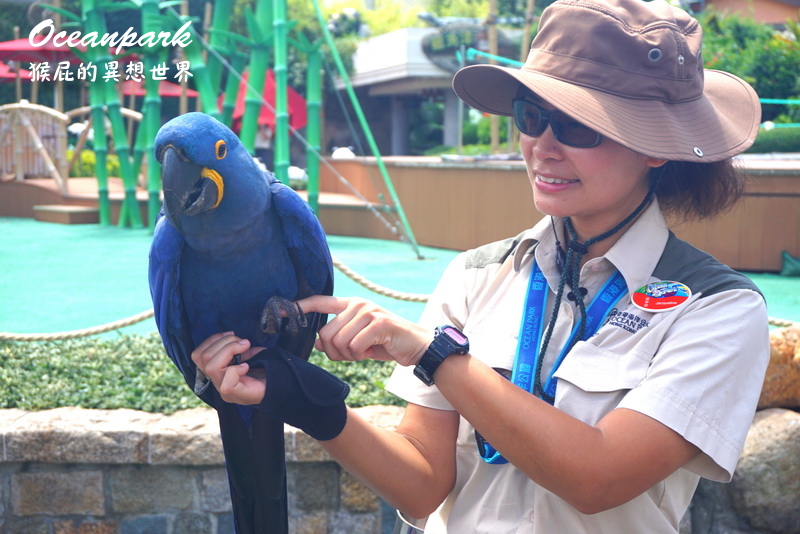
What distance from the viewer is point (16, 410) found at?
103 inches

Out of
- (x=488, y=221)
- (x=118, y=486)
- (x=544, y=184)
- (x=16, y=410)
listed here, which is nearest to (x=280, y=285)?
(x=544, y=184)

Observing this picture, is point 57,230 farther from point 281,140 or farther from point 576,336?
point 576,336

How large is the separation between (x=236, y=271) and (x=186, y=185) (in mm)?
202

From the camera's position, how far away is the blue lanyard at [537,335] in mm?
1248

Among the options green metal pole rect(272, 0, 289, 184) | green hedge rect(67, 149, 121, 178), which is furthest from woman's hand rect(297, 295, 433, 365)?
green hedge rect(67, 149, 121, 178)

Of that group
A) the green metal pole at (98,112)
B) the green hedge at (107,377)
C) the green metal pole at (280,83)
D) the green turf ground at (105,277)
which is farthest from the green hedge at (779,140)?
the green metal pole at (98,112)

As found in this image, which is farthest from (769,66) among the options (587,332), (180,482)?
(587,332)

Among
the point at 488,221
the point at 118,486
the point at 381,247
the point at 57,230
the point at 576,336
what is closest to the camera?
the point at 576,336

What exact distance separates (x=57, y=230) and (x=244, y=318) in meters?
9.31

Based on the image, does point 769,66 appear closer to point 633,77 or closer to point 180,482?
point 180,482

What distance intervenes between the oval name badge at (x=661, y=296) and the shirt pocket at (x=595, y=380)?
0.26ft

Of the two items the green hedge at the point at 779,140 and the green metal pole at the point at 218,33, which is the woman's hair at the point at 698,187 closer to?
the green metal pole at the point at 218,33

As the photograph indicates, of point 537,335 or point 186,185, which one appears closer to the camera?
point 186,185

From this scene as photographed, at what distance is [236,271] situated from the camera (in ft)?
4.36
